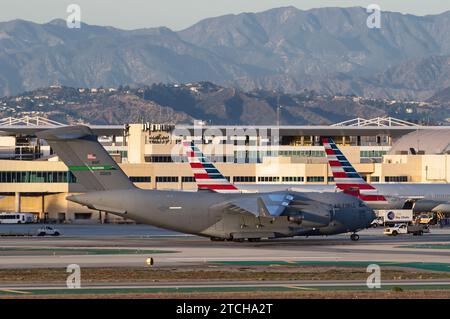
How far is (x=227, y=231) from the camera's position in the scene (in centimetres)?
9538

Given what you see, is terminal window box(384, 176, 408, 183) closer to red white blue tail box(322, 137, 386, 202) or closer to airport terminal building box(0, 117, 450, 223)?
airport terminal building box(0, 117, 450, 223)

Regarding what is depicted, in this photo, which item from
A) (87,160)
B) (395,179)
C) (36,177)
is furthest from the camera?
(395,179)

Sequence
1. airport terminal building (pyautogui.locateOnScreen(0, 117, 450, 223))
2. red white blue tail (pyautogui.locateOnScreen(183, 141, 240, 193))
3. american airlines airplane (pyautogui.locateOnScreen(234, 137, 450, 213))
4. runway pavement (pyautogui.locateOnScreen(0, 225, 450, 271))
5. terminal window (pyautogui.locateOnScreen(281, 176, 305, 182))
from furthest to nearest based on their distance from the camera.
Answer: terminal window (pyautogui.locateOnScreen(281, 176, 305, 182)), airport terminal building (pyautogui.locateOnScreen(0, 117, 450, 223)), american airlines airplane (pyautogui.locateOnScreen(234, 137, 450, 213)), red white blue tail (pyautogui.locateOnScreen(183, 141, 240, 193)), runway pavement (pyautogui.locateOnScreen(0, 225, 450, 271))

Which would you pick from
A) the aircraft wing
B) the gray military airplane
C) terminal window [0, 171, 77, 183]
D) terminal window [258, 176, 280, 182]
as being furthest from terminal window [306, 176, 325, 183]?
the aircraft wing

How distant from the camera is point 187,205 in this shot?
307 ft

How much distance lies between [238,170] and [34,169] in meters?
28.8

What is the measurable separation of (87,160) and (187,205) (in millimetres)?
8370

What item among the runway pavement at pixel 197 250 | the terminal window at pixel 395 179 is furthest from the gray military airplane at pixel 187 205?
the terminal window at pixel 395 179

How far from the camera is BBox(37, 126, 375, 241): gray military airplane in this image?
3664 inches

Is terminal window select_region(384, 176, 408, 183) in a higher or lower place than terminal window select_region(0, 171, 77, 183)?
higher

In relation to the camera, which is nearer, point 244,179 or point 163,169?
point 163,169

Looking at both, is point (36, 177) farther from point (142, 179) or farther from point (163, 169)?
point (163, 169)

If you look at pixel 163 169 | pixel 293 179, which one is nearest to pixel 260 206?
pixel 293 179
